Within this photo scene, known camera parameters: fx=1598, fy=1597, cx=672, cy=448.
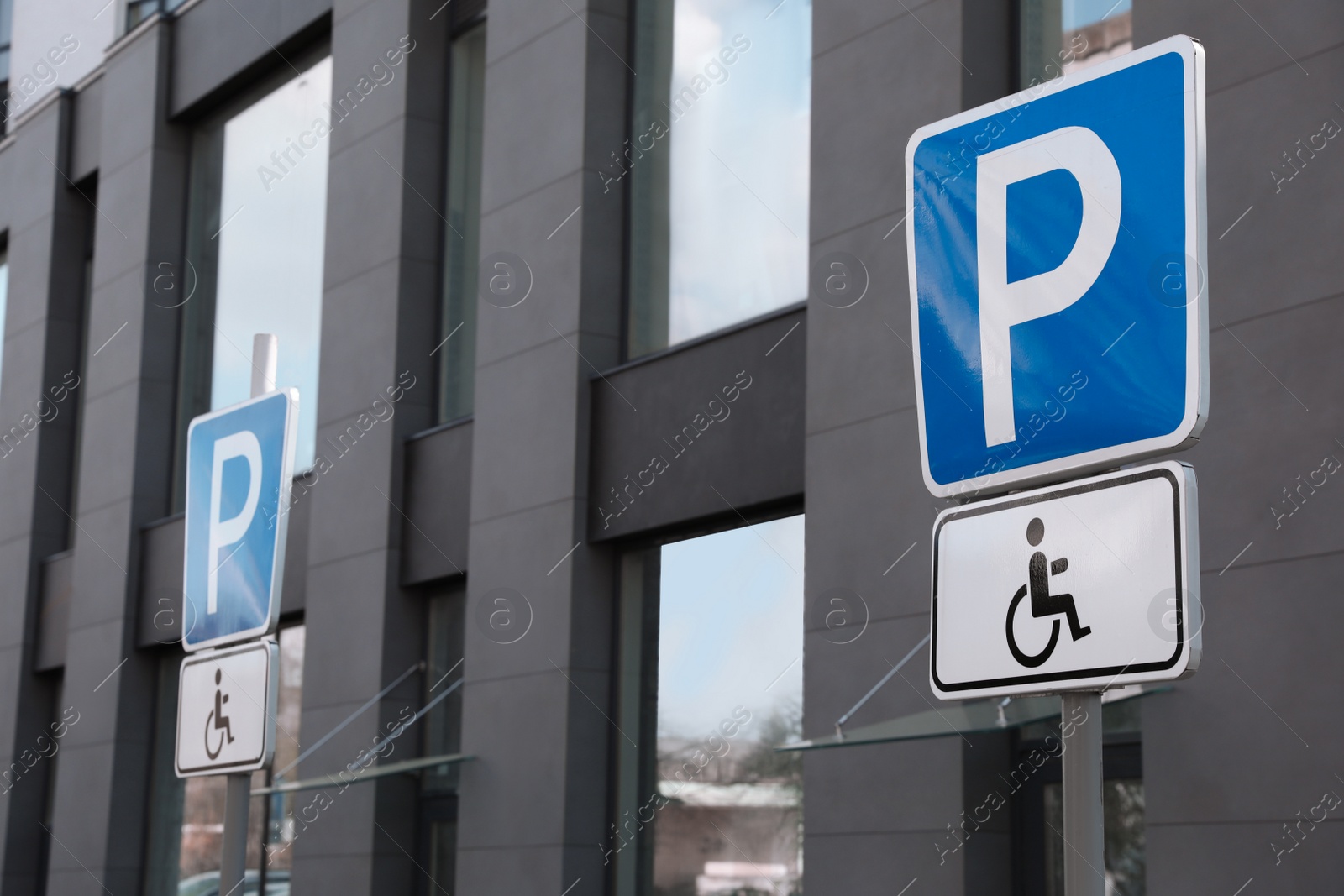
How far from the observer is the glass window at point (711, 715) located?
428 inches

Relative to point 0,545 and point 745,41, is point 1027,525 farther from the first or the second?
point 0,545

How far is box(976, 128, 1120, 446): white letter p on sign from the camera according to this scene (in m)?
3.50

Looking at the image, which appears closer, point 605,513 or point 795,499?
point 795,499

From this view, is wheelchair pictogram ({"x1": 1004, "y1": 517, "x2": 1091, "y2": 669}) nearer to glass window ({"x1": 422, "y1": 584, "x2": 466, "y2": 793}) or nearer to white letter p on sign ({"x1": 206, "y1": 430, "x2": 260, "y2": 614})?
white letter p on sign ({"x1": 206, "y1": 430, "x2": 260, "y2": 614})

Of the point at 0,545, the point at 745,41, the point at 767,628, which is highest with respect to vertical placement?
the point at 745,41

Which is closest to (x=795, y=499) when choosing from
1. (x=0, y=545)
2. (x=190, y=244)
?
(x=190, y=244)

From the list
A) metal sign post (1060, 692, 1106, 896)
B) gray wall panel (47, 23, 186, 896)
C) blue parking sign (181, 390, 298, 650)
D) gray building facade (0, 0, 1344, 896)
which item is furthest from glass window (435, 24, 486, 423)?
metal sign post (1060, 692, 1106, 896)

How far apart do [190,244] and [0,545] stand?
5.51 m

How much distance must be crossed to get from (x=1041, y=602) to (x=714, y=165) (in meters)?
9.49

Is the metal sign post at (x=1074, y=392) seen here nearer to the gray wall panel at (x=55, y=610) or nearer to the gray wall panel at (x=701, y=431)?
the gray wall panel at (x=701, y=431)

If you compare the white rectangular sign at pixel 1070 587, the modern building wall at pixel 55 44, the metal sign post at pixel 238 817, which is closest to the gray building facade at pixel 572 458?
the modern building wall at pixel 55 44

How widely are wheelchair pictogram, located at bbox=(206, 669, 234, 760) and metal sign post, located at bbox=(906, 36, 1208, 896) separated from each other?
3.57m

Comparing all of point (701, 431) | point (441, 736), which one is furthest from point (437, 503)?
point (701, 431)

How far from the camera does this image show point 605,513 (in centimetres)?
1247
